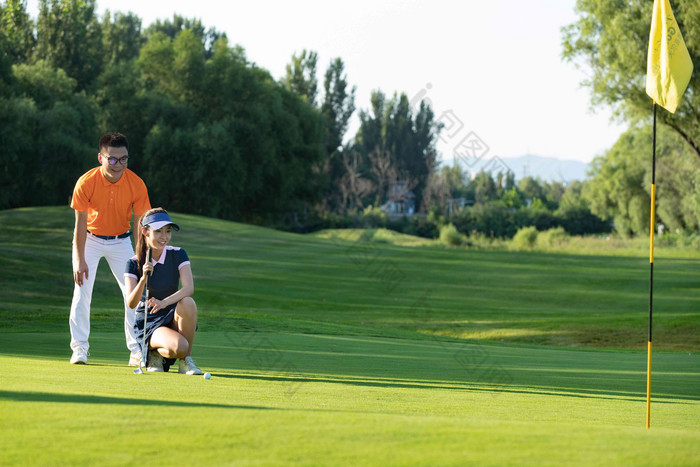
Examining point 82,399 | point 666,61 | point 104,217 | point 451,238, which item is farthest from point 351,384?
point 451,238

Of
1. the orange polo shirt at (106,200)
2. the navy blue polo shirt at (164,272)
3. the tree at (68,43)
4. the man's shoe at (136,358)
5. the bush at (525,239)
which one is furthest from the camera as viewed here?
the tree at (68,43)

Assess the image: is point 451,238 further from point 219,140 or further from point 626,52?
point 626,52

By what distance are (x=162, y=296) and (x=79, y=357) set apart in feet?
3.35

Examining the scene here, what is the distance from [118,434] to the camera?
11.6 feet

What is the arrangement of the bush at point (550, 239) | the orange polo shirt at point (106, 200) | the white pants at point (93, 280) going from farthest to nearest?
the bush at point (550, 239), the orange polo shirt at point (106, 200), the white pants at point (93, 280)

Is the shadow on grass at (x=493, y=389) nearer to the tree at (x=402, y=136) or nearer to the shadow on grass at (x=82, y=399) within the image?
the shadow on grass at (x=82, y=399)

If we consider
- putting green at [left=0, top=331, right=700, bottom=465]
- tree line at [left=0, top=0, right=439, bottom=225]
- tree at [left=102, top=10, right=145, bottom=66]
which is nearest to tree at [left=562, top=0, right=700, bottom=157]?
putting green at [left=0, top=331, right=700, bottom=465]

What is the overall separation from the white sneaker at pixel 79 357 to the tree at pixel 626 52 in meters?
21.5

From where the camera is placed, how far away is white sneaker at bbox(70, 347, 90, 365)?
746 centimetres

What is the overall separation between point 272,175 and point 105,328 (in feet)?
146

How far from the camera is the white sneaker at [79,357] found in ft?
24.5

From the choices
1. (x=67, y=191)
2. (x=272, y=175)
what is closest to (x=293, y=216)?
(x=272, y=175)

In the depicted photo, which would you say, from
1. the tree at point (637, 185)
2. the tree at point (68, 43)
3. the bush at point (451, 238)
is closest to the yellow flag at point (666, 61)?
the bush at point (451, 238)

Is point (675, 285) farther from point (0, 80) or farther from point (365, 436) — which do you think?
point (0, 80)
